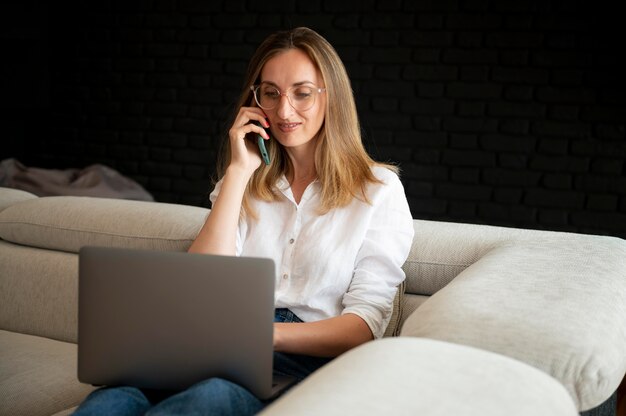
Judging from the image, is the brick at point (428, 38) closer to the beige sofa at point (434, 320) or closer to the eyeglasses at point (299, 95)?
the beige sofa at point (434, 320)

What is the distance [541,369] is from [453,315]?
0.18 meters

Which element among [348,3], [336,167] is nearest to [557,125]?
[348,3]

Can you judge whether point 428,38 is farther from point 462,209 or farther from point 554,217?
point 554,217

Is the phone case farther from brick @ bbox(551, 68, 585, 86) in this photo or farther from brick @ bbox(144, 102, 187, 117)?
brick @ bbox(144, 102, 187, 117)

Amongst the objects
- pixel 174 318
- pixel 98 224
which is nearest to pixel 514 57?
pixel 98 224

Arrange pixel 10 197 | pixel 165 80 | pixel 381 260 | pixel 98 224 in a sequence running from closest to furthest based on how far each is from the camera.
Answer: pixel 381 260, pixel 98 224, pixel 10 197, pixel 165 80

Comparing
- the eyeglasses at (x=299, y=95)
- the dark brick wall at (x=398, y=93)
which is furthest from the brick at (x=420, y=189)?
the eyeglasses at (x=299, y=95)

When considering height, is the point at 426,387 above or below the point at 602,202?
above

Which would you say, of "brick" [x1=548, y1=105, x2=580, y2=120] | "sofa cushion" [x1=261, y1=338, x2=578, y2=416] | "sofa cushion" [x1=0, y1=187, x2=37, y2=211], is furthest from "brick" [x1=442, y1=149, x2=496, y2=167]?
"sofa cushion" [x1=261, y1=338, x2=578, y2=416]

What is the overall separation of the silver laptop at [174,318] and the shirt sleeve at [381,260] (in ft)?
1.68

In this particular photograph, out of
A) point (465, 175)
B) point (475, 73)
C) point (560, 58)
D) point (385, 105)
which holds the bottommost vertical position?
point (465, 175)

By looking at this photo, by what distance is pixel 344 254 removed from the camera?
1.86m

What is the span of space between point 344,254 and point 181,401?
0.69 meters

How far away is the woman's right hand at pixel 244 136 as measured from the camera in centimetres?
198
